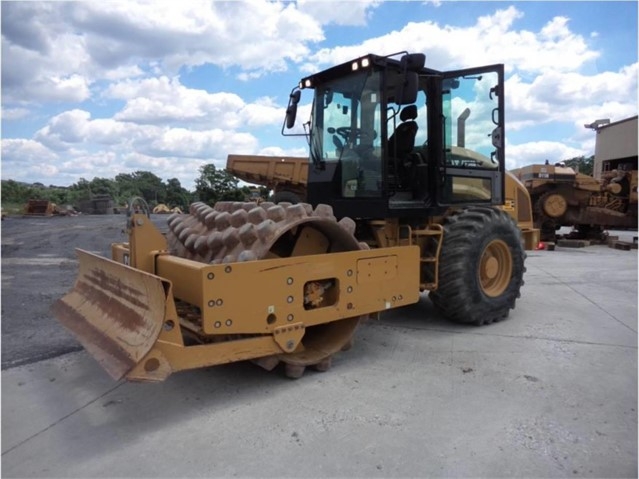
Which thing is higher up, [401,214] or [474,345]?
[401,214]

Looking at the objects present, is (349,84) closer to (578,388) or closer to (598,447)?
(578,388)

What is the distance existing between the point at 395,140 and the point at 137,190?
42111 mm

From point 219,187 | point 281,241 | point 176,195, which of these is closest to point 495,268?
point 281,241

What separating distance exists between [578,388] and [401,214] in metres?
2.05

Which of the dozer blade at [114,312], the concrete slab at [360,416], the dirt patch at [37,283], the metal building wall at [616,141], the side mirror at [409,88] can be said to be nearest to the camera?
the concrete slab at [360,416]

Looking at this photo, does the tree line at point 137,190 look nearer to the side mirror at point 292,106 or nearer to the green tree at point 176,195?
the green tree at point 176,195

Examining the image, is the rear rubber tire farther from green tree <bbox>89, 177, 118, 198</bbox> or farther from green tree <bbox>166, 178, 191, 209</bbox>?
green tree <bbox>89, 177, 118, 198</bbox>

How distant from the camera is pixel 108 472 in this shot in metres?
2.54

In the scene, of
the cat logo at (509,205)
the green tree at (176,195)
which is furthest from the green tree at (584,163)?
the cat logo at (509,205)

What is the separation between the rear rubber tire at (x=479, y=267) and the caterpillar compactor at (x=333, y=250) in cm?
1

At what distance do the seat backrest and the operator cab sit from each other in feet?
0.03

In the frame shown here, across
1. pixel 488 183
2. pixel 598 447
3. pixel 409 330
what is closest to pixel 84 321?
pixel 409 330

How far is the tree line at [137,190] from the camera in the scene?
15.9m

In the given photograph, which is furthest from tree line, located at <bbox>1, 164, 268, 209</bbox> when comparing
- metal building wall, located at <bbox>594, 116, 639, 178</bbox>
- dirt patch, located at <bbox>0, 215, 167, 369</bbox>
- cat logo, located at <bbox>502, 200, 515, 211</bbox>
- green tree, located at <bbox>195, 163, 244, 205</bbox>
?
metal building wall, located at <bbox>594, 116, 639, 178</bbox>
